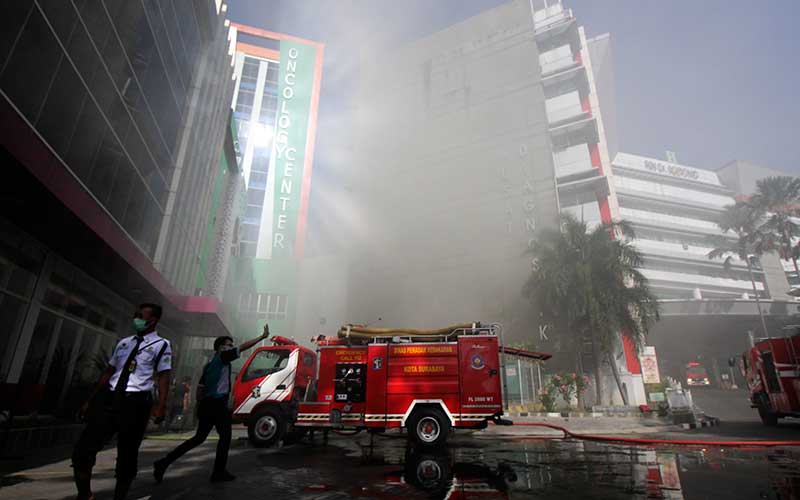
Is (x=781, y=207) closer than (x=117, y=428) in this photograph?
No

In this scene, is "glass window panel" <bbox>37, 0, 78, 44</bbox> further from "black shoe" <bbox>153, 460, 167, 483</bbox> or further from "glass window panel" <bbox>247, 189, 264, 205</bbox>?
"glass window panel" <bbox>247, 189, 264, 205</bbox>

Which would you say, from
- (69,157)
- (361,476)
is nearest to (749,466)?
(361,476)

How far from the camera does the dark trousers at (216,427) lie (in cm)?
455

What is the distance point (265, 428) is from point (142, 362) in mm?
5450

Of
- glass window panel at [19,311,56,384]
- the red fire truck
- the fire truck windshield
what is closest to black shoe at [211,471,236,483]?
the fire truck windshield

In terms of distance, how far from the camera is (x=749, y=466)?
571 centimetres

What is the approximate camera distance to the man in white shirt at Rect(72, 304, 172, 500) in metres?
3.24

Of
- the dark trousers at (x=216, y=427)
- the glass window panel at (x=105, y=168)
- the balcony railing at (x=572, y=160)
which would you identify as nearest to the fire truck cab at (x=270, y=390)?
the dark trousers at (x=216, y=427)

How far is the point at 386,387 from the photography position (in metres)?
8.30

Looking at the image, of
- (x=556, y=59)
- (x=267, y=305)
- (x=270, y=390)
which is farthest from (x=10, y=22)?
(x=556, y=59)

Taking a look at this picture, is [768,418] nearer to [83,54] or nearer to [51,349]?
[51,349]

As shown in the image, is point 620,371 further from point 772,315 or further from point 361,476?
point 361,476

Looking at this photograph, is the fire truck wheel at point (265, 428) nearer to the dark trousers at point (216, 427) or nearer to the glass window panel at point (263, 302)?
the dark trousers at point (216, 427)

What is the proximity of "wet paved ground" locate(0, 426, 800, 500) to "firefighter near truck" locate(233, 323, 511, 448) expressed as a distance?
2.31 ft
